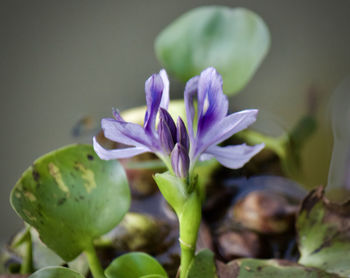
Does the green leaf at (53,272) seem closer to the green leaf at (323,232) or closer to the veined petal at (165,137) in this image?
the veined petal at (165,137)

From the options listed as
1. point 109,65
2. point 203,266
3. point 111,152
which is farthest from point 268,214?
point 109,65

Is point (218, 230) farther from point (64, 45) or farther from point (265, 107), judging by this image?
point (64, 45)

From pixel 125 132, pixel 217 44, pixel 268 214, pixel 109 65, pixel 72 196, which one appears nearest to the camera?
pixel 125 132

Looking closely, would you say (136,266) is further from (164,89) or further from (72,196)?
(164,89)

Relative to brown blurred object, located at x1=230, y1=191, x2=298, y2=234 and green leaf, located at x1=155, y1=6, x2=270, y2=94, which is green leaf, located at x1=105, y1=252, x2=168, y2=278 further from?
green leaf, located at x1=155, y1=6, x2=270, y2=94

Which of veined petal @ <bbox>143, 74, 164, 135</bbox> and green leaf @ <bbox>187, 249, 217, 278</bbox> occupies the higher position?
veined petal @ <bbox>143, 74, 164, 135</bbox>

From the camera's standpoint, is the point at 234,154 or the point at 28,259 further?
the point at 28,259

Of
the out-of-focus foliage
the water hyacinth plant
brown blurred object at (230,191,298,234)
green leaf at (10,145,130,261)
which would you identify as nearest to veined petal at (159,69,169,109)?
the water hyacinth plant
